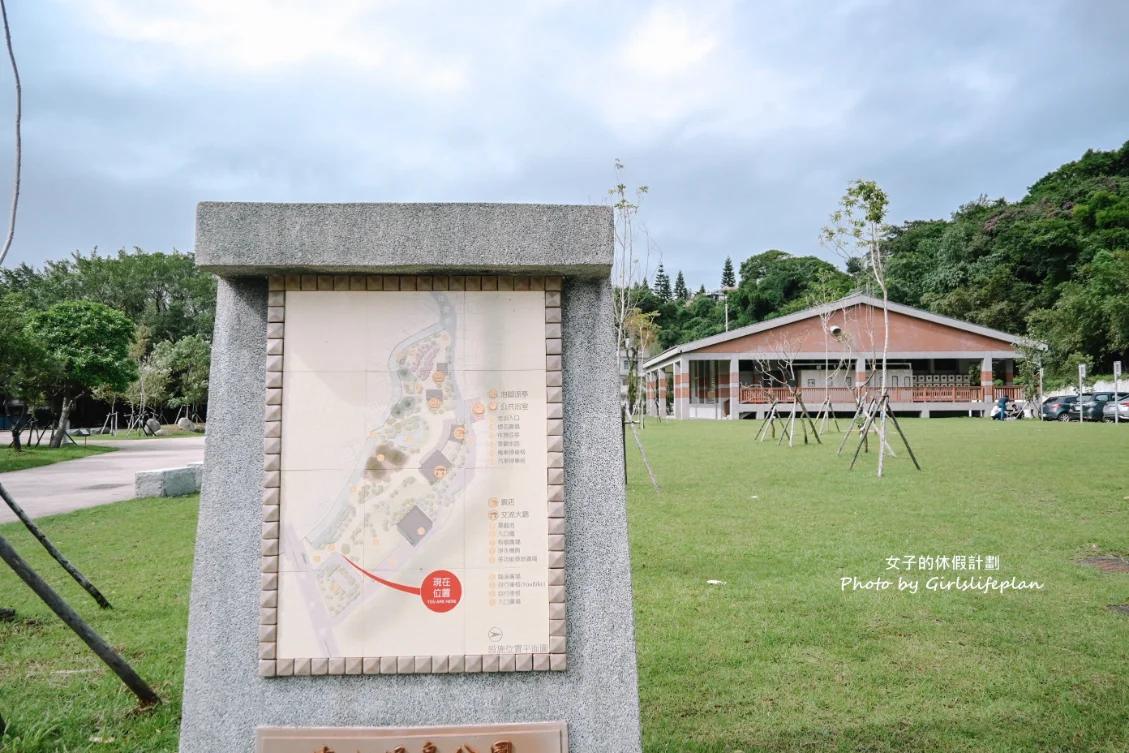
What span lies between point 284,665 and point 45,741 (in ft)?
4.80

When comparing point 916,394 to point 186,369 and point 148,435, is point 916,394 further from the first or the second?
point 186,369

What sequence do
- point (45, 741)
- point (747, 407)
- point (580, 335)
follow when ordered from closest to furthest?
point (580, 335), point (45, 741), point (747, 407)

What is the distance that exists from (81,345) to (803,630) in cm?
2126

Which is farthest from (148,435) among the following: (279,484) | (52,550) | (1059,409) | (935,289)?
(935,289)

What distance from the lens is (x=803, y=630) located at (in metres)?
4.16

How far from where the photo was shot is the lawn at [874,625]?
303cm

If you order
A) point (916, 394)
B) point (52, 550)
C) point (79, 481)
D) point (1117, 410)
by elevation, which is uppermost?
point (916, 394)

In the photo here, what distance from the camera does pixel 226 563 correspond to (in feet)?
7.20

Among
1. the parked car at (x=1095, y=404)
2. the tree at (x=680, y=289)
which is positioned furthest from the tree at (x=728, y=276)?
the parked car at (x=1095, y=404)

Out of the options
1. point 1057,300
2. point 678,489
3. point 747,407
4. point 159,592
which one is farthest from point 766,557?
point 1057,300

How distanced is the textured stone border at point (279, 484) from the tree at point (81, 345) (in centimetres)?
2008

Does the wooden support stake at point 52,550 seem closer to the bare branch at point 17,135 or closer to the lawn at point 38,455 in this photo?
the bare branch at point 17,135

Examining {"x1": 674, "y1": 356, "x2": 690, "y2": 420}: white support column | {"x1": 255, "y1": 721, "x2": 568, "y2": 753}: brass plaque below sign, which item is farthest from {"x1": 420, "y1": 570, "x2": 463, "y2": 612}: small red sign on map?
{"x1": 674, "y1": 356, "x2": 690, "y2": 420}: white support column

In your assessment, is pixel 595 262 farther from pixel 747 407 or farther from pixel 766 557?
pixel 747 407
